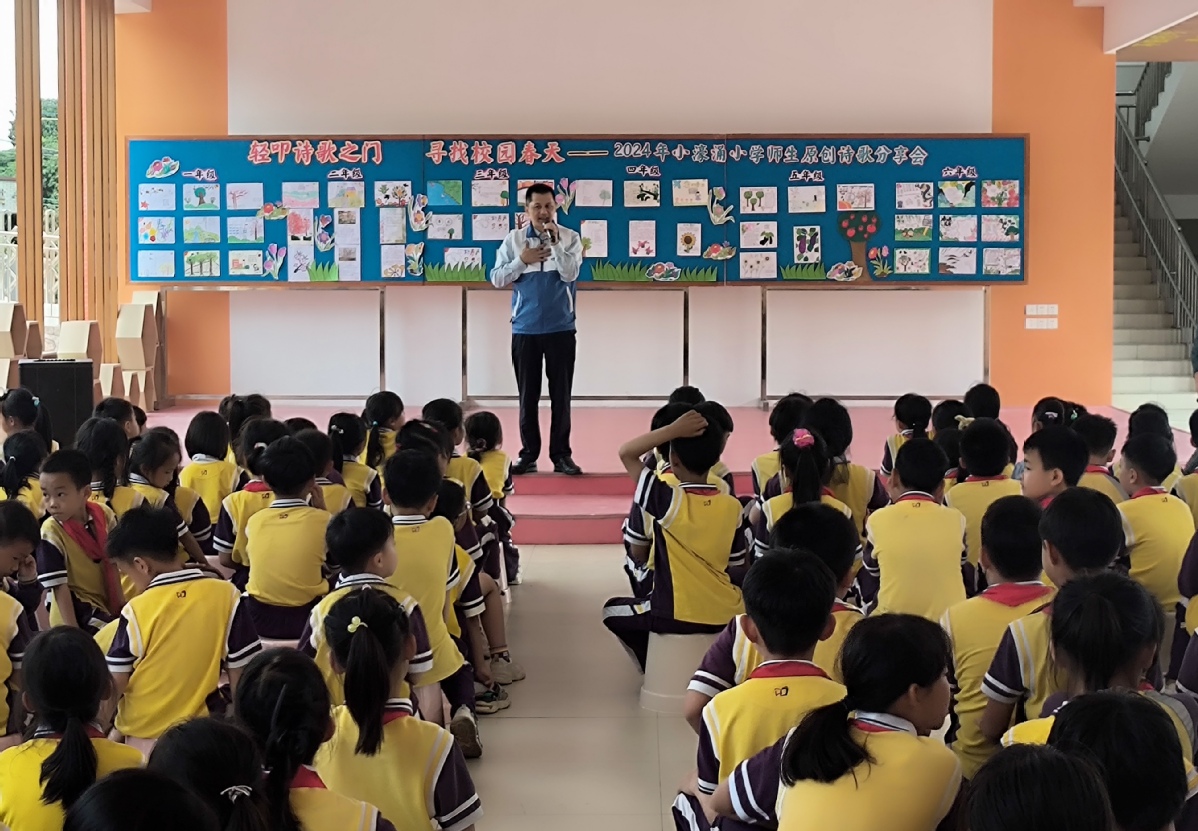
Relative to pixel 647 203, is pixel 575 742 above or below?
below

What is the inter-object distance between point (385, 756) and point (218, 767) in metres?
0.52

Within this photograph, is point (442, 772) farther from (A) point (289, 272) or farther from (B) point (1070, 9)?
(B) point (1070, 9)

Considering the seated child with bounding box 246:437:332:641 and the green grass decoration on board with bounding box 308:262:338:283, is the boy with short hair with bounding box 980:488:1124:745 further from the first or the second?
the green grass decoration on board with bounding box 308:262:338:283

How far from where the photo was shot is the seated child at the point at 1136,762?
55.4 inches

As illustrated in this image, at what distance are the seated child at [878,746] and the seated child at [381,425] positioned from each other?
271 cm

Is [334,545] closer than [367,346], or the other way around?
[334,545]

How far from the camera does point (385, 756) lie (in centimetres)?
197

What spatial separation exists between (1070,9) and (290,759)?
8.65m

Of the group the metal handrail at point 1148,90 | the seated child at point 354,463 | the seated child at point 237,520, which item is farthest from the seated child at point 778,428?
the metal handrail at point 1148,90

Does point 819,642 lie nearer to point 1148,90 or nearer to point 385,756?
point 385,756

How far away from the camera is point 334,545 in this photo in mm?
2604

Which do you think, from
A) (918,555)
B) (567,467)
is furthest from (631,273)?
(918,555)

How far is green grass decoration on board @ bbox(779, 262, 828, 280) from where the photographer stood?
878 cm

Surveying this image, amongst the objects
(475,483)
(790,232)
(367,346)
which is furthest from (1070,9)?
(475,483)
